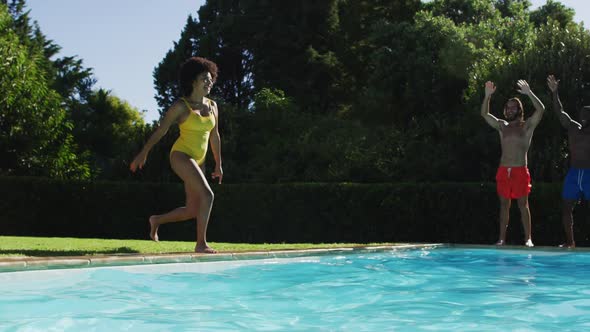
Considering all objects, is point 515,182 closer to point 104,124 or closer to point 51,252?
point 51,252

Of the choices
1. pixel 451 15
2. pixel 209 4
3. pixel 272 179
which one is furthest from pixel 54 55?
pixel 272 179

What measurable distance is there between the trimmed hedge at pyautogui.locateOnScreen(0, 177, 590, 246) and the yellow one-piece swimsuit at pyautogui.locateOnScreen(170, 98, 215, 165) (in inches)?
279

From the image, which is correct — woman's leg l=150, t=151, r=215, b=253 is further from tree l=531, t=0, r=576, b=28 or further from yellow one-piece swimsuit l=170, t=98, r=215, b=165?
tree l=531, t=0, r=576, b=28

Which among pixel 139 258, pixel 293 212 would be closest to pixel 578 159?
pixel 139 258

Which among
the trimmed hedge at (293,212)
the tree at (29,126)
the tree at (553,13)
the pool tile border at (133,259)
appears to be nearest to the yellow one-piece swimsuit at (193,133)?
the pool tile border at (133,259)

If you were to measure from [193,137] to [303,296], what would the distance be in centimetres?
288

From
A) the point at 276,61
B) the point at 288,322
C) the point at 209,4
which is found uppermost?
the point at 209,4

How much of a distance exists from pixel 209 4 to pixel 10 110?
25667 millimetres

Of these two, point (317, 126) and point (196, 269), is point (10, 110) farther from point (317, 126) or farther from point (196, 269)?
point (196, 269)

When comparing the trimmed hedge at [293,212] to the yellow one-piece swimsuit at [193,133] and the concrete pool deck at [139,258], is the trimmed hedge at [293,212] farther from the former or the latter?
the yellow one-piece swimsuit at [193,133]

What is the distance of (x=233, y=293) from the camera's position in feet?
21.1

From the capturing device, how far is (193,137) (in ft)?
27.4

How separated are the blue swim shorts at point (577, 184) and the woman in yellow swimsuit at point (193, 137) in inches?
223

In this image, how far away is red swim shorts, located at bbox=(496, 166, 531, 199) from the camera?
421 inches
